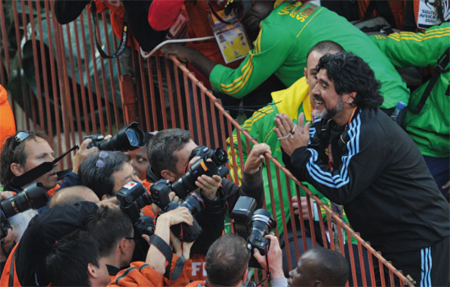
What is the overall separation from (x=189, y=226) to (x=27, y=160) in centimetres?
151

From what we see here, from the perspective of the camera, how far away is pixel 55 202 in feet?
11.5

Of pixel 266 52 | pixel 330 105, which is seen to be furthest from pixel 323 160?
pixel 266 52

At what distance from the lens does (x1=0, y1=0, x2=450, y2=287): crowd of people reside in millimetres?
3068

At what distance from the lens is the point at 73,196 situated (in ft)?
11.4

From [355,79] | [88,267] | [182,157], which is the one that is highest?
[355,79]

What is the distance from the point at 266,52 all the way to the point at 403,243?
181 cm

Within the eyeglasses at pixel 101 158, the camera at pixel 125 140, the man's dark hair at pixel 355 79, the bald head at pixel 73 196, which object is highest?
the man's dark hair at pixel 355 79

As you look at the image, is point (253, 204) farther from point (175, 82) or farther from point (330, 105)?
point (175, 82)

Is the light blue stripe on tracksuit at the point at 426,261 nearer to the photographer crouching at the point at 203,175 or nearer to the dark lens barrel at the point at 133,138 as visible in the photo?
the photographer crouching at the point at 203,175

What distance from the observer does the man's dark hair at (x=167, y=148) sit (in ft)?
12.7

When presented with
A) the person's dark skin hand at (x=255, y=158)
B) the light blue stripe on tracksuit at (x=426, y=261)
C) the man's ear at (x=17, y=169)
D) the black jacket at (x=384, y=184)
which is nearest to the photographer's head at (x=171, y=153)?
the person's dark skin hand at (x=255, y=158)

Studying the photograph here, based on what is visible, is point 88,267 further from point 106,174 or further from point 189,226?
point 106,174

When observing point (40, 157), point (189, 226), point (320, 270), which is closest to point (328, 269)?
point (320, 270)

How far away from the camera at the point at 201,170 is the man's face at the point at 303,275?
2.83 ft
